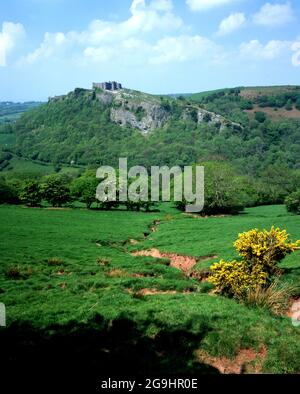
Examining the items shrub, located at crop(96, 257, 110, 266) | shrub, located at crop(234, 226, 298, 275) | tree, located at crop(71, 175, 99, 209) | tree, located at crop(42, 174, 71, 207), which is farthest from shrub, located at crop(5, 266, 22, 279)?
tree, located at crop(42, 174, 71, 207)

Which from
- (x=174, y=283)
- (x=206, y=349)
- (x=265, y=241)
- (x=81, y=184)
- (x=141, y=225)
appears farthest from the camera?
(x=81, y=184)

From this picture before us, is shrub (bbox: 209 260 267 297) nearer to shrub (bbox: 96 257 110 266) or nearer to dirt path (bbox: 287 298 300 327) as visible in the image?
dirt path (bbox: 287 298 300 327)

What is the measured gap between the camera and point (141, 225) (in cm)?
5156

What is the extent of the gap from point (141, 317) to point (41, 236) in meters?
23.0

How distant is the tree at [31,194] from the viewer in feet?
236

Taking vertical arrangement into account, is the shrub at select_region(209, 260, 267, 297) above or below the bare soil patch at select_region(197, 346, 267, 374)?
above

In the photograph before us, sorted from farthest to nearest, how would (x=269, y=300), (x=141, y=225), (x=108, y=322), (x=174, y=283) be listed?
(x=141, y=225)
(x=174, y=283)
(x=269, y=300)
(x=108, y=322)

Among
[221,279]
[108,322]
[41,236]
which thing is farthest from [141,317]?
[41,236]

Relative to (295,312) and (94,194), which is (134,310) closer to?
(295,312)

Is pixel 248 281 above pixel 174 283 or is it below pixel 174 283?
above

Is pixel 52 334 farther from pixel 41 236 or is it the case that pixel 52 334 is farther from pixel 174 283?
pixel 41 236

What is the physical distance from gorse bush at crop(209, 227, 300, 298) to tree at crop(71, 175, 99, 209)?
55338 mm

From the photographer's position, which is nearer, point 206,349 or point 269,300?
point 206,349

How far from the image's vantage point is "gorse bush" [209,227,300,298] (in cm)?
1719
